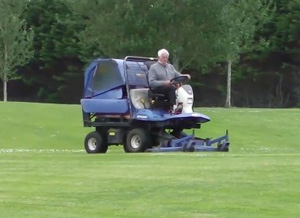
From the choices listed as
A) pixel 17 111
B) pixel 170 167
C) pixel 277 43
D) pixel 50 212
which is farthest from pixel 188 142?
pixel 277 43

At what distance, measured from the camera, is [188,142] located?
64.4ft

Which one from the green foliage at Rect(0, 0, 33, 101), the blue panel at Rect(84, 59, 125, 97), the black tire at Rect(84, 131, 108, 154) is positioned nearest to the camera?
the blue panel at Rect(84, 59, 125, 97)

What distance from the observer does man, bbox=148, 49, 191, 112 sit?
20.0m

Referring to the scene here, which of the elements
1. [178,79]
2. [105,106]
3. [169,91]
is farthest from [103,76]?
[178,79]

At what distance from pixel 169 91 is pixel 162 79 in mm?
306

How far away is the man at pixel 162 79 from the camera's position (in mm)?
20047

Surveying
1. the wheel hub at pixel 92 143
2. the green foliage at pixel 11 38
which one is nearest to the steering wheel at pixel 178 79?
the wheel hub at pixel 92 143

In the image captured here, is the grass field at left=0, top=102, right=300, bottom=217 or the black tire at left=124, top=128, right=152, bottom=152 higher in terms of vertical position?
Result: the grass field at left=0, top=102, right=300, bottom=217

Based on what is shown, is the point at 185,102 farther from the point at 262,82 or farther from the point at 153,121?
the point at 262,82

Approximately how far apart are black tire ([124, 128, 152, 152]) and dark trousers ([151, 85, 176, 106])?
2.84ft

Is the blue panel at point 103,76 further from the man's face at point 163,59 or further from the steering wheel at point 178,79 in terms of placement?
the steering wheel at point 178,79

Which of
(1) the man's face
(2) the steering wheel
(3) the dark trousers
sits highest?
(1) the man's face

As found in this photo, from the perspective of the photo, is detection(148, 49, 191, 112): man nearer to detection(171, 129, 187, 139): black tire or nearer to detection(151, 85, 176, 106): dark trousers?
detection(151, 85, 176, 106): dark trousers

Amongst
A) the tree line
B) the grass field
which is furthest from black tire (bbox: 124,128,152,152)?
the tree line
